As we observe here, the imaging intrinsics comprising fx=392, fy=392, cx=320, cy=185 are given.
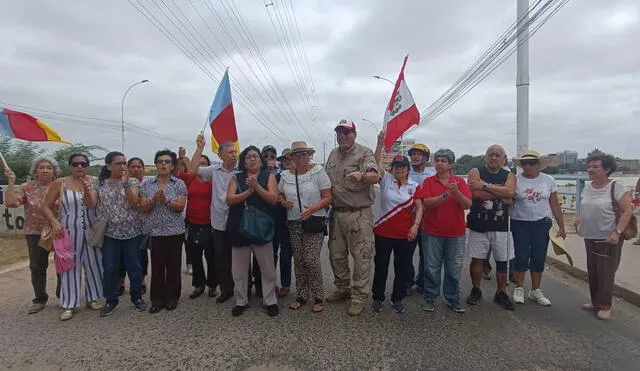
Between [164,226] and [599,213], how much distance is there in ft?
14.7

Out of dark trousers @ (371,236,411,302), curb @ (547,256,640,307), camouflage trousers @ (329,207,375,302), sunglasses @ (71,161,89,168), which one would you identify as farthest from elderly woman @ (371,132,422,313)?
sunglasses @ (71,161,89,168)

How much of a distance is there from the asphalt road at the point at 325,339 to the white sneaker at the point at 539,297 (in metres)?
0.09

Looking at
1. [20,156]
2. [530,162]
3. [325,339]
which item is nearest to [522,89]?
[530,162]

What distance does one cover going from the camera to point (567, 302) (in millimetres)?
4477

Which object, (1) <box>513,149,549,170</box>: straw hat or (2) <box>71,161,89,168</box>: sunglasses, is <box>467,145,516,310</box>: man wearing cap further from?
(2) <box>71,161,89,168</box>: sunglasses

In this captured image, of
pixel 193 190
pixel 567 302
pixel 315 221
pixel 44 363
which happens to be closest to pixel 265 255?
pixel 315 221

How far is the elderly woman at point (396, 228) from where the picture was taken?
13.1ft

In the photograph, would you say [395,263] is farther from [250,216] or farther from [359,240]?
[250,216]

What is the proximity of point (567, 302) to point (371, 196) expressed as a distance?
2.64m

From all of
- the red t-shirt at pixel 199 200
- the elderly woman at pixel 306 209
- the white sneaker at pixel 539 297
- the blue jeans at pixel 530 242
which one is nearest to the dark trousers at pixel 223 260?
the red t-shirt at pixel 199 200

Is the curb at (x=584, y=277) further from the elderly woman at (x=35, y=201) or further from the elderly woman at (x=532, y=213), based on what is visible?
the elderly woman at (x=35, y=201)

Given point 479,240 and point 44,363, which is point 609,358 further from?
point 44,363

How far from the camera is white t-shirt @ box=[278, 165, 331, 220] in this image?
156 inches

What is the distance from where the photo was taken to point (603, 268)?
4.00 m
